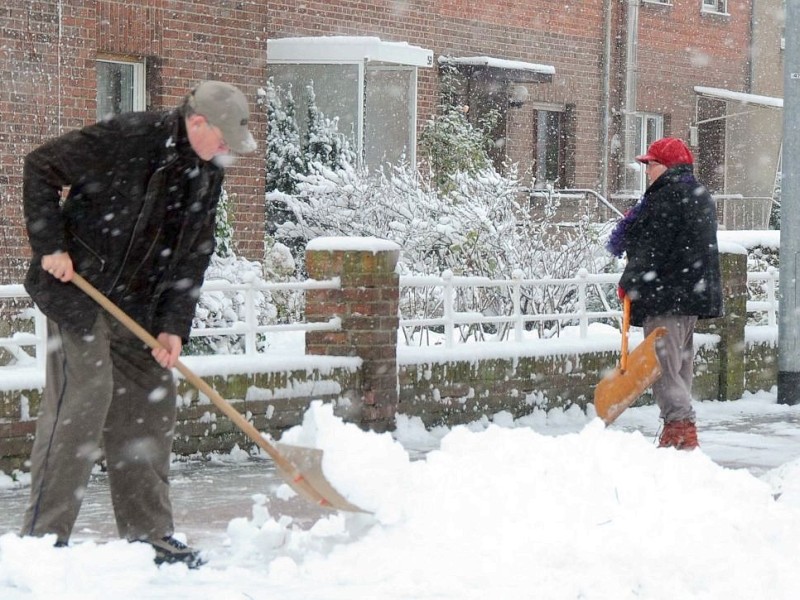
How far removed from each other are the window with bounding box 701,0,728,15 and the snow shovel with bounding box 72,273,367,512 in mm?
21118

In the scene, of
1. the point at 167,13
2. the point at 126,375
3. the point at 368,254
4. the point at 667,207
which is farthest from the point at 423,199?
the point at 126,375

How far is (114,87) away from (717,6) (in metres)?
14.0

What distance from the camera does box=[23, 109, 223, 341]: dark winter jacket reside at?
231 inches

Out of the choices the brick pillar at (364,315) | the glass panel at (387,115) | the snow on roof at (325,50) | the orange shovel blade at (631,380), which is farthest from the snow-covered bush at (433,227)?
the orange shovel blade at (631,380)

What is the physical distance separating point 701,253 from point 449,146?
10888 millimetres

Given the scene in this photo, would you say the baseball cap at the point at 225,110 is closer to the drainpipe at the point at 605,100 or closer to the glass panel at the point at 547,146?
the glass panel at the point at 547,146

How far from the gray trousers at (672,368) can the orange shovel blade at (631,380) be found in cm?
11

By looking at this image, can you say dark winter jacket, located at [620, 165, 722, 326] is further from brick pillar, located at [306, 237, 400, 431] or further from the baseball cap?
the baseball cap

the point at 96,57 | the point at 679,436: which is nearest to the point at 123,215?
the point at 679,436

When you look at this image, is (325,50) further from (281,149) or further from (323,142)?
(281,149)

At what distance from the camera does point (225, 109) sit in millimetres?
5922

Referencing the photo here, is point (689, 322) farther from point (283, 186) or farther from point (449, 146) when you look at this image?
point (449, 146)

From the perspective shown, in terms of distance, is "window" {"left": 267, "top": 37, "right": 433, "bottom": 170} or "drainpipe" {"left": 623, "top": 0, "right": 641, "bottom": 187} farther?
"drainpipe" {"left": 623, "top": 0, "right": 641, "bottom": 187}

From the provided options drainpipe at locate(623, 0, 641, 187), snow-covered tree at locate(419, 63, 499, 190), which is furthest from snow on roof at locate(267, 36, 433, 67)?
drainpipe at locate(623, 0, 641, 187)
